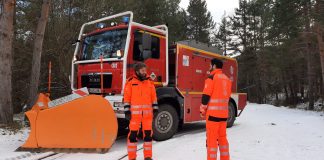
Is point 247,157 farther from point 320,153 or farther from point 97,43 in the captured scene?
point 97,43

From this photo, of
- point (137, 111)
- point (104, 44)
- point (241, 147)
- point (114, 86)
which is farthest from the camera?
point (104, 44)

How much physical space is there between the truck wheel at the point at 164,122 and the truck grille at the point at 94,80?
1416 mm

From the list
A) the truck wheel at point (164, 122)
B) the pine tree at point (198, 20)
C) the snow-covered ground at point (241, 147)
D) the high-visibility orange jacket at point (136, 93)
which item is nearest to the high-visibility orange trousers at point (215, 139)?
the snow-covered ground at point (241, 147)

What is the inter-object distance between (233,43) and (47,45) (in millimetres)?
34410

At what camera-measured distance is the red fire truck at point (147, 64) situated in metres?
7.70

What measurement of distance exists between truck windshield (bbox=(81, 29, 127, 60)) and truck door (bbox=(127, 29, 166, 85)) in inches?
11.8

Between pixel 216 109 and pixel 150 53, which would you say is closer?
pixel 216 109

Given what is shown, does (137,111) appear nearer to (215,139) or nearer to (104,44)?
(215,139)

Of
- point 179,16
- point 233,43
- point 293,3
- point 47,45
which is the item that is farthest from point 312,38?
point 233,43

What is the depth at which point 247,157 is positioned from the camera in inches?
251

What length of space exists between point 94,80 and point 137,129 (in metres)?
2.67

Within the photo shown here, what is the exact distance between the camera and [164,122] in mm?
8352

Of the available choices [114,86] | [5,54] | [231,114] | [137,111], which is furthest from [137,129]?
[231,114]

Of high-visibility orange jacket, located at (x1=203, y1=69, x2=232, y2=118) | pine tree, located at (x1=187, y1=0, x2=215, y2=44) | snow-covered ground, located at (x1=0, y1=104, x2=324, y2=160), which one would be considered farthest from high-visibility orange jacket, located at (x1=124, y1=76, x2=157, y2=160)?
pine tree, located at (x1=187, y1=0, x2=215, y2=44)
